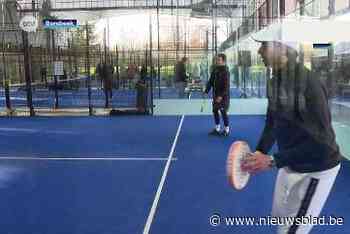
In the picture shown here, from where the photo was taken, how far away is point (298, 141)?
1.96 metres

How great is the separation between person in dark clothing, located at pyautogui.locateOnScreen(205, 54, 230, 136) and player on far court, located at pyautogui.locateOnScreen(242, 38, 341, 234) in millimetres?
5065

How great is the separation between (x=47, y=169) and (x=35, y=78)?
6.13m

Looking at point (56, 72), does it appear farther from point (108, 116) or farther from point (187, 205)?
point (187, 205)

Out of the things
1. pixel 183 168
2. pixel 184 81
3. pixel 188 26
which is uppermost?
pixel 188 26


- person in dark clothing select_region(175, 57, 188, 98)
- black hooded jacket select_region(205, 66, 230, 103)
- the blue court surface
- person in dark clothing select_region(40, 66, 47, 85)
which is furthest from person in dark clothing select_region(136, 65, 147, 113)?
black hooded jacket select_region(205, 66, 230, 103)

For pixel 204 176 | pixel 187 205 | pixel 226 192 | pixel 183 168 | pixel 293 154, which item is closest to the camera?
pixel 293 154

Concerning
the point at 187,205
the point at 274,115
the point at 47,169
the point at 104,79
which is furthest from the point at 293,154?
the point at 104,79

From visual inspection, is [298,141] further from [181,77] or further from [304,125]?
[181,77]

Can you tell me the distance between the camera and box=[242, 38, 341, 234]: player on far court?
191cm

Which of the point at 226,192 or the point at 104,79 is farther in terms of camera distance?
the point at 104,79

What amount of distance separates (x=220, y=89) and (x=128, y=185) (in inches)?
129

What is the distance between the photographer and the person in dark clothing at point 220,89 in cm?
739

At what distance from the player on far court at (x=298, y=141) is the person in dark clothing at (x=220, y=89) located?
507cm

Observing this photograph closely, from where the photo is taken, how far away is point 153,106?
10320 millimetres
